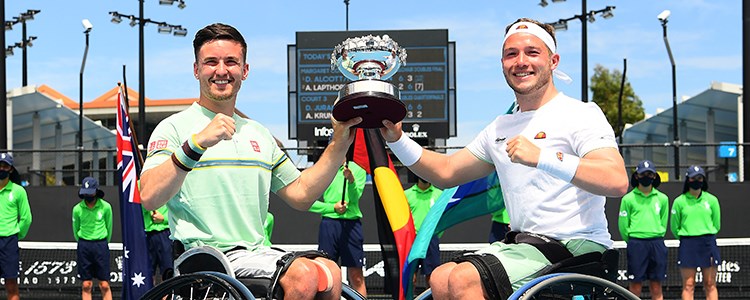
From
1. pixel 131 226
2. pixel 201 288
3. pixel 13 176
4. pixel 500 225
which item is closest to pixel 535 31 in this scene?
pixel 201 288

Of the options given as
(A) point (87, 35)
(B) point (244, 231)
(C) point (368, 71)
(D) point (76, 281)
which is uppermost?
(A) point (87, 35)

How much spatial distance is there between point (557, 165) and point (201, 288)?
61.9 inches

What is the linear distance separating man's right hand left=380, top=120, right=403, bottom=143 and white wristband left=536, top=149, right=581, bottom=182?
3.39ft

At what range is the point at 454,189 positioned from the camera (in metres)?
5.61

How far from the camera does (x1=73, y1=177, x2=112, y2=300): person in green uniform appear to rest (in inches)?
531

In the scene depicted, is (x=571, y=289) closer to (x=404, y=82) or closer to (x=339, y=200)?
(x=339, y=200)

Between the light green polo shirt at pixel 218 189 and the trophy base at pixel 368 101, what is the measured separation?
0.44 metres

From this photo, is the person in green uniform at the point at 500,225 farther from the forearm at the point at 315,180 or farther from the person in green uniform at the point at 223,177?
the person in green uniform at the point at 223,177

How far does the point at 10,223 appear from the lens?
40.0 feet

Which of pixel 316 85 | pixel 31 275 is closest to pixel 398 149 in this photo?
pixel 31 275

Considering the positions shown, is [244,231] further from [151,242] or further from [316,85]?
[316,85]

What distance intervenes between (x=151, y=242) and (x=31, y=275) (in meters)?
4.07

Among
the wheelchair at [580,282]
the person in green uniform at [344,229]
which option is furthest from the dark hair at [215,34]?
the person in green uniform at [344,229]

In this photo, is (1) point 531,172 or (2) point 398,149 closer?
(1) point 531,172
